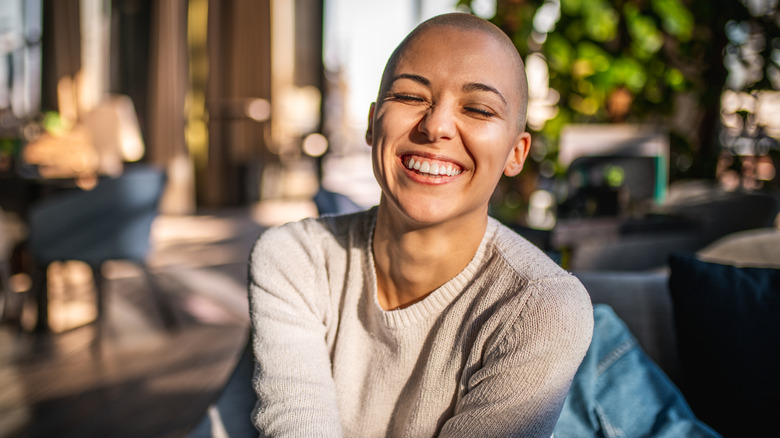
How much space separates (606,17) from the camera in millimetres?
2330

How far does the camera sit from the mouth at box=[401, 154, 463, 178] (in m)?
0.85

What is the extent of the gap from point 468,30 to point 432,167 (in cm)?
21

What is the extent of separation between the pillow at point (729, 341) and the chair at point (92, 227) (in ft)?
8.63

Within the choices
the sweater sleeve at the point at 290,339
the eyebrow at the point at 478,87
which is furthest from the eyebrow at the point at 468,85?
the sweater sleeve at the point at 290,339

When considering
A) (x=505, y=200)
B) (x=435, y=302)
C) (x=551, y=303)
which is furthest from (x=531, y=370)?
(x=505, y=200)

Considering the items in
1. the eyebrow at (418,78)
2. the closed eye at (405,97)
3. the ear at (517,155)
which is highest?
the eyebrow at (418,78)

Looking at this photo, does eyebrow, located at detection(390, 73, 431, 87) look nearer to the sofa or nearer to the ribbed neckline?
the ribbed neckline

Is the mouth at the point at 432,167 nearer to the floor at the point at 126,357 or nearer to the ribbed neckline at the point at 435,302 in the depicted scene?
the ribbed neckline at the point at 435,302

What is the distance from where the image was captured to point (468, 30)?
84 cm

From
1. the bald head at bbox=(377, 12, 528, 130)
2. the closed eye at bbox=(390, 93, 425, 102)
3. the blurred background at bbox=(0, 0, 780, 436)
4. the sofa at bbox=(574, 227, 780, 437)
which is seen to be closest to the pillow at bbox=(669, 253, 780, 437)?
the sofa at bbox=(574, 227, 780, 437)

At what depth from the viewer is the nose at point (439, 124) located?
32.3 inches

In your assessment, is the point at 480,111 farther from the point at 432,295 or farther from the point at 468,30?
the point at 432,295

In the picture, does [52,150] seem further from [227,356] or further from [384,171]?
A: [384,171]

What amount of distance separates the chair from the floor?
206mm
